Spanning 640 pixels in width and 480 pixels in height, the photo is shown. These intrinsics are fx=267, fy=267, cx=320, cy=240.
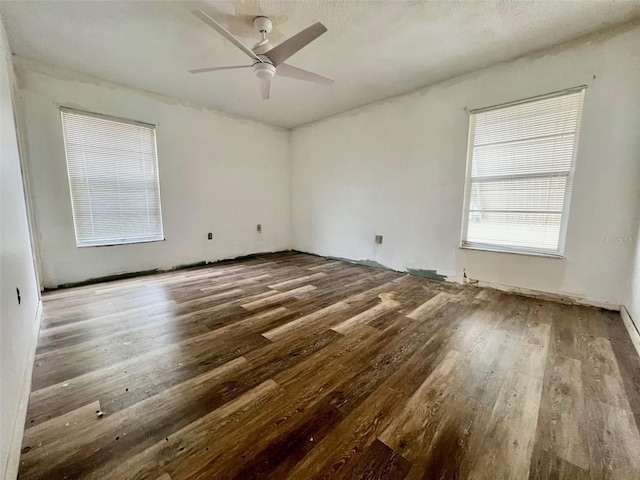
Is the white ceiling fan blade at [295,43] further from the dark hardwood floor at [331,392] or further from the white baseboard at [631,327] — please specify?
the white baseboard at [631,327]

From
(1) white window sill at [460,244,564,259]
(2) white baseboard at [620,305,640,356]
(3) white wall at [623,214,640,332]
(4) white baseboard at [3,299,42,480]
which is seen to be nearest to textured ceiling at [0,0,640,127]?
(3) white wall at [623,214,640,332]

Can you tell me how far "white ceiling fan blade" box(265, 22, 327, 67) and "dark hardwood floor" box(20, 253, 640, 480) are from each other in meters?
2.18

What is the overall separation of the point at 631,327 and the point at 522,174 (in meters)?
1.62

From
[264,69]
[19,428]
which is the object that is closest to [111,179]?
[264,69]

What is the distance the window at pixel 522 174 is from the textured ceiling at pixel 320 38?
23.6 inches

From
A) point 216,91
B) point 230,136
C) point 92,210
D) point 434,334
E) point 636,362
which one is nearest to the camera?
point 636,362

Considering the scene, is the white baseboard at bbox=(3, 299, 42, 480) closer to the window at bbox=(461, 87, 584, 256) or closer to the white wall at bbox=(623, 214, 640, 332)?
the white wall at bbox=(623, 214, 640, 332)

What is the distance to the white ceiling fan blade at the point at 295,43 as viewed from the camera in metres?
1.85

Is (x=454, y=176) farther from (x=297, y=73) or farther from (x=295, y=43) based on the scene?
(x=295, y=43)

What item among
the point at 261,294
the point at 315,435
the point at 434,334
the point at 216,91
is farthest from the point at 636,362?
the point at 216,91

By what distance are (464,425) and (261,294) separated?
220 cm

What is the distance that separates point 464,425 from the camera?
123 cm

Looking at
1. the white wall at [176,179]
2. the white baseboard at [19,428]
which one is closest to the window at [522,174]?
the white wall at [176,179]

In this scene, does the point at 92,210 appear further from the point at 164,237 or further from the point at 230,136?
the point at 230,136
